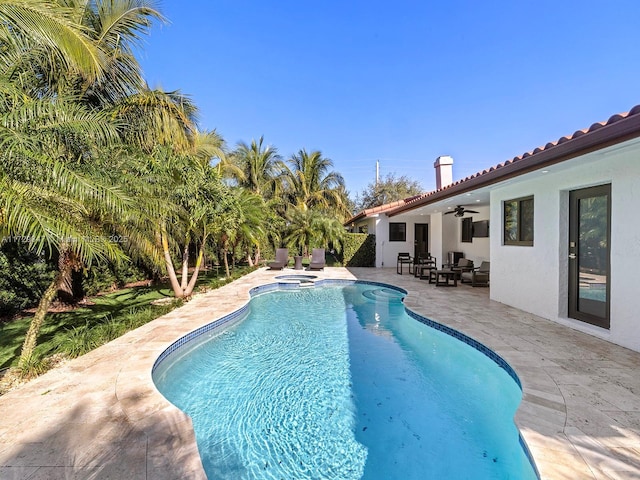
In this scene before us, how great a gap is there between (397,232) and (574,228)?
13707 millimetres

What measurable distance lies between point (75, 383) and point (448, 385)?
558 cm

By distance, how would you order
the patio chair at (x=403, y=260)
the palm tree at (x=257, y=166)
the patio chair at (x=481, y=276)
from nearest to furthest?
the patio chair at (x=481, y=276)
the patio chair at (x=403, y=260)
the palm tree at (x=257, y=166)

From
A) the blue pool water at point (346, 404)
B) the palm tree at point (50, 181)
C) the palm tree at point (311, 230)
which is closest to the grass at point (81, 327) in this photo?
the palm tree at point (50, 181)

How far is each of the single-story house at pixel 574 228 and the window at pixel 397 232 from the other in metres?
9.65

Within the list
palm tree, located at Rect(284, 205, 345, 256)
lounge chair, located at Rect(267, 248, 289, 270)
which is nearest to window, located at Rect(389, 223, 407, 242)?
palm tree, located at Rect(284, 205, 345, 256)

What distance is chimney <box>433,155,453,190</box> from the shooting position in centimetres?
1678

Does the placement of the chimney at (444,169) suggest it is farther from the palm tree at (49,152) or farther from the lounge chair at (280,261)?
the palm tree at (49,152)

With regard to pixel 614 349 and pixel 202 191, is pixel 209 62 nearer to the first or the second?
pixel 202 191

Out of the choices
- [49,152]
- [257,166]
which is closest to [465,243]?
[257,166]

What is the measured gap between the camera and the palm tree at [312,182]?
26.5m

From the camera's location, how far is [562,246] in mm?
6805

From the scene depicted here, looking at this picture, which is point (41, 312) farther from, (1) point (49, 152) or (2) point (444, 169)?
(2) point (444, 169)

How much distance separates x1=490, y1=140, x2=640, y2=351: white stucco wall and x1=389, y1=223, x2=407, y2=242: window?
10770 mm

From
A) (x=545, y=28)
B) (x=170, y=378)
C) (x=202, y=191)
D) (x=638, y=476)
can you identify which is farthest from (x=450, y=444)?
(x=545, y=28)
